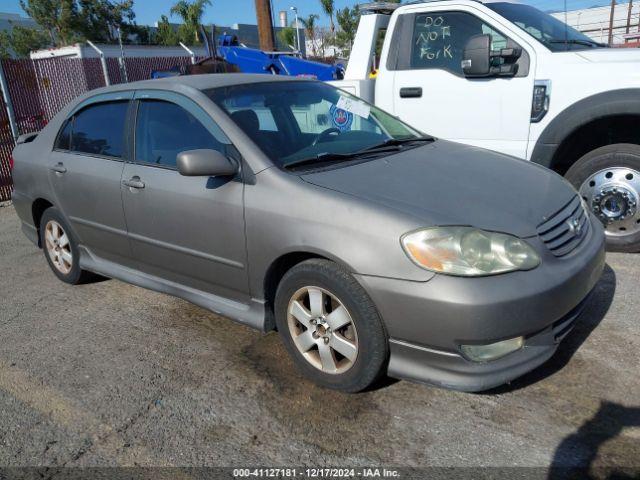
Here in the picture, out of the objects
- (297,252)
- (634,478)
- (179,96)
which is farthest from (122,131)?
(634,478)

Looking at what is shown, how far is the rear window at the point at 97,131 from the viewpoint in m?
3.93

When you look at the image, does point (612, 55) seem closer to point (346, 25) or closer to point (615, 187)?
point (615, 187)

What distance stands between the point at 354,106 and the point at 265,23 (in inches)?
365

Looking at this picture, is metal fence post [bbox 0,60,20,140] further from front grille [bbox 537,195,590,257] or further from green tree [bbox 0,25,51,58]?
green tree [bbox 0,25,51,58]

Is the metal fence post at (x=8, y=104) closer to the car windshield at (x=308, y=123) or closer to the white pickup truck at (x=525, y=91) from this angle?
the white pickup truck at (x=525, y=91)

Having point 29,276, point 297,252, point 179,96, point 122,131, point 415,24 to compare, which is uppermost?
point 415,24

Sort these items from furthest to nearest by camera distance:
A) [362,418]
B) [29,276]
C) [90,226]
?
[29,276] < [90,226] < [362,418]

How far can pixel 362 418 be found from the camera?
8.86 feet

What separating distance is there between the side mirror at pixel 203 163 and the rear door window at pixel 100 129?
3.65 ft

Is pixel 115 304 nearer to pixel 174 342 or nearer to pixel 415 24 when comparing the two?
pixel 174 342

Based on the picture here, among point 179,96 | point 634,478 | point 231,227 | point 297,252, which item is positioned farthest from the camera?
point 179,96

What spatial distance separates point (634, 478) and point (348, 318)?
1.34 m

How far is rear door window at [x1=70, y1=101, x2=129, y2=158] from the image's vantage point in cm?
392

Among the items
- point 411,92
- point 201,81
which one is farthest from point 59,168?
point 411,92
